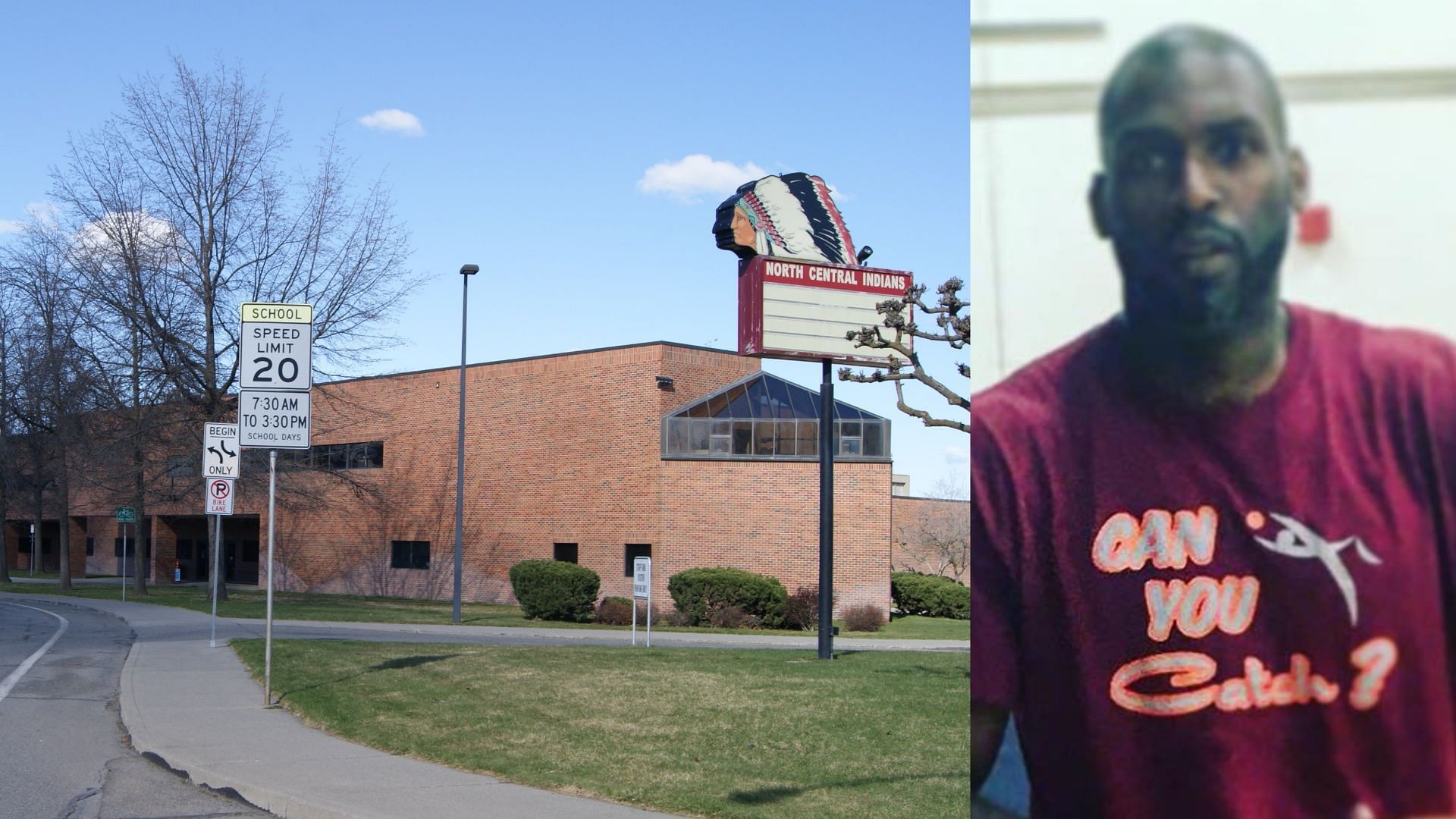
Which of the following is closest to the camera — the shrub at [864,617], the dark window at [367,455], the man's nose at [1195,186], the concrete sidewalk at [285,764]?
the man's nose at [1195,186]

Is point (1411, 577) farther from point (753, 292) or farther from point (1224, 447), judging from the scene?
point (753, 292)

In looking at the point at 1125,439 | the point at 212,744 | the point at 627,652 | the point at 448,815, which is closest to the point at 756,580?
the point at 627,652

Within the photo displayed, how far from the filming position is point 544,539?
140ft

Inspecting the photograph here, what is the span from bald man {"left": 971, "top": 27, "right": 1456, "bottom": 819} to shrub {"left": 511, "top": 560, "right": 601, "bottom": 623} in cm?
3388

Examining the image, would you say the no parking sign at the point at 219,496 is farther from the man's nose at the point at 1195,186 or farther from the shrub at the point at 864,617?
the man's nose at the point at 1195,186

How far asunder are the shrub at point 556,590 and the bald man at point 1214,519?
33876mm

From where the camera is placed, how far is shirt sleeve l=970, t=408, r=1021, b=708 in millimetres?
2924

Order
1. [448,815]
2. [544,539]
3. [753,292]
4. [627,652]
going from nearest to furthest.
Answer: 1. [448,815]
2. [753,292]
3. [627,652]
4. [544,539]

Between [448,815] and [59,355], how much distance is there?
4217 cm

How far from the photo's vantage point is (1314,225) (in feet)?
9.08

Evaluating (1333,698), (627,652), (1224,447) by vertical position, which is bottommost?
(627,652)

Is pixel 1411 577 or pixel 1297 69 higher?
pixel 1297 69

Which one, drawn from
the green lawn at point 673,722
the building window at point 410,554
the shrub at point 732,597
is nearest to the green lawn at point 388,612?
the shrub at point 732,597

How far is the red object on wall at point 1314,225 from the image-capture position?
9.06 ft
